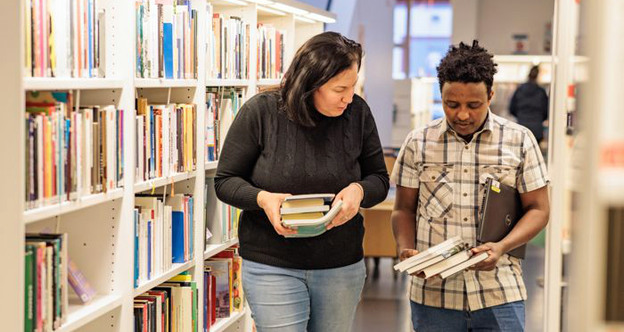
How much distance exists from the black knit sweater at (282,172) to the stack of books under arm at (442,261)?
8.9 inches

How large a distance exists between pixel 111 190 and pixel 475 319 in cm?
134

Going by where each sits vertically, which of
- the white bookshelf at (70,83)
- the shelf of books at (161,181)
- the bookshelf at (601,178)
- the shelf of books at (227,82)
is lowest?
the shelf of books at (161,181)

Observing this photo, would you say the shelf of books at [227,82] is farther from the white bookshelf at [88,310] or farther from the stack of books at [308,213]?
the stack of books at [308,213]

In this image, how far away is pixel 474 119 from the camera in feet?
9.84

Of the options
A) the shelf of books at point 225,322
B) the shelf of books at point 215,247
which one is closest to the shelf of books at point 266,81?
the shelf of books at point 215,247

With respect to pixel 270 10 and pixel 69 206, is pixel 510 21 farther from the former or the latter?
pixel 69 206

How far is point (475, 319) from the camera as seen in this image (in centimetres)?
299

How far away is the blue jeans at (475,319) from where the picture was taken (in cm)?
296

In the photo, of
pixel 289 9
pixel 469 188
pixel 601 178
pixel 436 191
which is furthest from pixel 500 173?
pixel 289 9

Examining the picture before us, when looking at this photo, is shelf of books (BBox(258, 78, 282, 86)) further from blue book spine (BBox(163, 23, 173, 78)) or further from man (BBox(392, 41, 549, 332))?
man (BBox(392, 41, 549, 332))

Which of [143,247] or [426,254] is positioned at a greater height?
[426,254]

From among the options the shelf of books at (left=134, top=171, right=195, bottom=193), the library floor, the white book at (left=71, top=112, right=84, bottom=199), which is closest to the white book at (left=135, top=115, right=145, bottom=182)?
the shelf of books at (left=134, top=171, right=195, bottom=193)

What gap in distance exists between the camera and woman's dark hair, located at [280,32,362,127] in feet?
9.53

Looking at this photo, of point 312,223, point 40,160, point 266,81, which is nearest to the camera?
point 40,160
